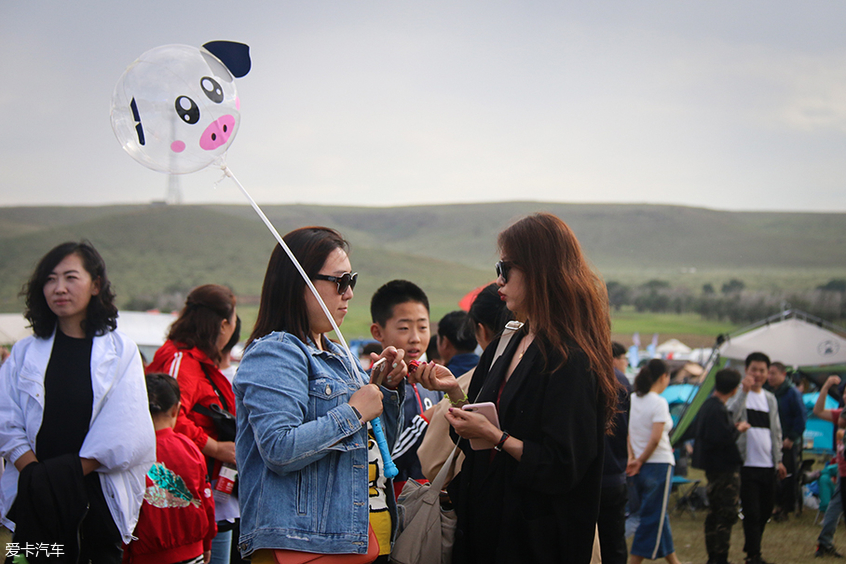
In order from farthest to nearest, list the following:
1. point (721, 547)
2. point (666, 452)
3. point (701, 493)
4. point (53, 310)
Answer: point (701, 493)
point (666, 452)
point (721, 547)
point (53, 310)

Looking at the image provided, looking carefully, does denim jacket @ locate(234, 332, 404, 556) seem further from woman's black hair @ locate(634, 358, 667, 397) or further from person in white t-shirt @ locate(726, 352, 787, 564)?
person in white t-shirt @ locate(726, 352, 787, 564)

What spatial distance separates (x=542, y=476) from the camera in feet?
7.54

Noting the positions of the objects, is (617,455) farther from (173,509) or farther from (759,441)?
(759,441)

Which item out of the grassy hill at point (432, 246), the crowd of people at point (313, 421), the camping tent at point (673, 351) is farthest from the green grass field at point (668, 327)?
the crowd of people at point (313, 421)

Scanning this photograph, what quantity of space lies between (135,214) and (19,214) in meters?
24.4

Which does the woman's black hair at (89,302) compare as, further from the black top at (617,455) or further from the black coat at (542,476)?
the black top at (617,455)

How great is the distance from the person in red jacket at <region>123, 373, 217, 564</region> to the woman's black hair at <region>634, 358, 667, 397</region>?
4466mm

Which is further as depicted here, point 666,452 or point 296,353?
point 666,452

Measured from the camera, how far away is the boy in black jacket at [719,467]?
6.22m

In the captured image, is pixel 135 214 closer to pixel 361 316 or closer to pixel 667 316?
pixel 361 316

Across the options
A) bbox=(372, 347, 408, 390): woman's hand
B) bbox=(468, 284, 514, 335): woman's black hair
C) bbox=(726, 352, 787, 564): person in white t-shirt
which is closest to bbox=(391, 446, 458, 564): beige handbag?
bbox=(372, 347, 408, 390): woman's hand

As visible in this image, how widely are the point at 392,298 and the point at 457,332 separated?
2.32 feet

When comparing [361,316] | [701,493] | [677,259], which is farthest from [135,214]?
[701,493]

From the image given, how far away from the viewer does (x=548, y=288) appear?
2.52m
